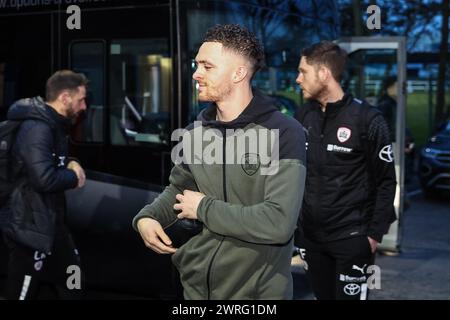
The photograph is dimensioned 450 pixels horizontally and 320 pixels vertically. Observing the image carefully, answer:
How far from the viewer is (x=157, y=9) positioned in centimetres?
563

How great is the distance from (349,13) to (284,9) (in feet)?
19.8

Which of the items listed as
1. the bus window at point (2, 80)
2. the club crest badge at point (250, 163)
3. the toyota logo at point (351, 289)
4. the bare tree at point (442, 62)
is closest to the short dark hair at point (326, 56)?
the toyota logo at point (351, 289)

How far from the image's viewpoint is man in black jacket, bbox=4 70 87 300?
4.54 m

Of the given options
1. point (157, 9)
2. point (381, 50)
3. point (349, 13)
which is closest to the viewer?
point (157, 9)

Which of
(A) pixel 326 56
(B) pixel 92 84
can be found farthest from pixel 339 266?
(B) pixel 92 84

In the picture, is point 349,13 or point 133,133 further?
point 349,13

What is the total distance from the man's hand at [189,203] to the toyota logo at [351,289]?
1827mm

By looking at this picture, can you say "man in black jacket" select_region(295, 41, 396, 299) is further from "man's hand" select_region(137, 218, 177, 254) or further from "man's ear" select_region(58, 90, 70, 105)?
"man's hand" select_region(137, 218, 177, 254)

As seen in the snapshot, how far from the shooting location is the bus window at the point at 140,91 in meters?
5.75

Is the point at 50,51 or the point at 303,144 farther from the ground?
the point at 50,51

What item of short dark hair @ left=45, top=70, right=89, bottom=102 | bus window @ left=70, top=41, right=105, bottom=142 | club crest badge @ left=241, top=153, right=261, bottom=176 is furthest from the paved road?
club crest badge @ left=241, top=153, right=261, bottom=176

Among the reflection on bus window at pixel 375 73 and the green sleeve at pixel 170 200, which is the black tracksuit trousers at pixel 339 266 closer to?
the green sleeve at pixel 170 200
